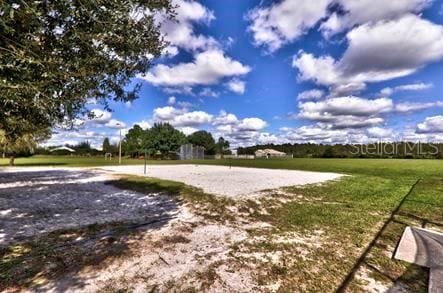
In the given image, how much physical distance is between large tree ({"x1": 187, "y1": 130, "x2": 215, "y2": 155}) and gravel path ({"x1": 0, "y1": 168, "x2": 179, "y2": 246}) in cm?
7892

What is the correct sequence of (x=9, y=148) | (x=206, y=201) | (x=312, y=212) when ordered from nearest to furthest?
(x=312, y=212)
(x=206, y=201)
(x=9, y=148)

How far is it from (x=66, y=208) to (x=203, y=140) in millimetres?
83556

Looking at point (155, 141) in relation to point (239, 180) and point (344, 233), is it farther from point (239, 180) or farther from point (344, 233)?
point (344, 233)

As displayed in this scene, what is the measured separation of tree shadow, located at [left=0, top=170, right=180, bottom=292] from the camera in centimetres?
366

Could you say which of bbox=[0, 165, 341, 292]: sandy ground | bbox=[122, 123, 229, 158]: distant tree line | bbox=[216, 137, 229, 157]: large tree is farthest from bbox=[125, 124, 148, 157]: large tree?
bbox=[0, 165, 341, 292]: sandy ground

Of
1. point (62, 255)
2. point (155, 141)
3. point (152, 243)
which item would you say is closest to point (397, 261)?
point (152, 243)

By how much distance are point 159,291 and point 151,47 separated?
3.78m

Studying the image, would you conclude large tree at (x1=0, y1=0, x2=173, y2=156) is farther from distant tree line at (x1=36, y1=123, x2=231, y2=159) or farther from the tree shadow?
distant tree line at (x1=36, y1=123, x2=231, y2=159)

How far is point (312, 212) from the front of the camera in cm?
759

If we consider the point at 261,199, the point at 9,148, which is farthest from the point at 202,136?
the point at 261,199

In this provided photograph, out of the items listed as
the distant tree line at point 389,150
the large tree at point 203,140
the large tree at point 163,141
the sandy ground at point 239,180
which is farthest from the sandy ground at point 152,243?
the large tree at point 203,140

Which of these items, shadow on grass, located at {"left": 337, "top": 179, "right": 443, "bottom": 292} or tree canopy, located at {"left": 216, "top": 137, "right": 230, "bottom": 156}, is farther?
tree canopy, located at {"left": 216, "top": 137, "right": 230, "bottom": 156}

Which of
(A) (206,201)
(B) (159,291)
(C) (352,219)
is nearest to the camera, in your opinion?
(B) (159,291)

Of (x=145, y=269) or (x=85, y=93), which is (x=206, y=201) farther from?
(x=85, y=93)
